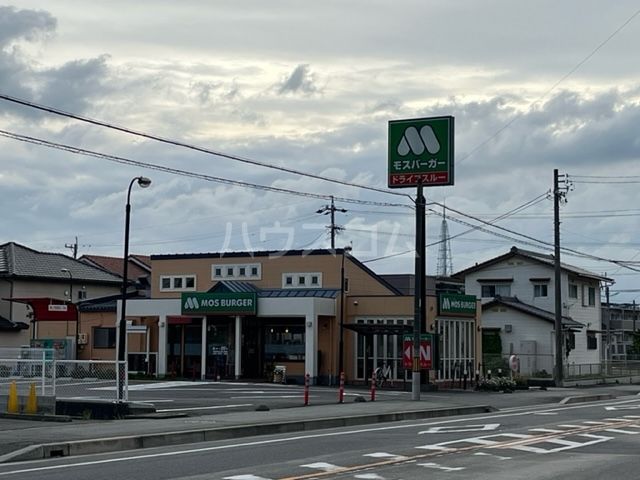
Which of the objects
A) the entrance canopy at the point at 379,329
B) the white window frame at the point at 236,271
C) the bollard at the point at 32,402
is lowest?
the bollard at the point at 32,402

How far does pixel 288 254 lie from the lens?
54500mm

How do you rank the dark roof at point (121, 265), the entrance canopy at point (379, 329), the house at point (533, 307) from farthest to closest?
1. the dark roof at point (121, 265)
2. the house at point (533, 307)
3. the entrance canopy at point (379, 329)

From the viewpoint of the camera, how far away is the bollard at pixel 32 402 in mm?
24891

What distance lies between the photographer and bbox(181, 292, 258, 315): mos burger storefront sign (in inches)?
2003

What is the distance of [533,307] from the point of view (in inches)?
2653

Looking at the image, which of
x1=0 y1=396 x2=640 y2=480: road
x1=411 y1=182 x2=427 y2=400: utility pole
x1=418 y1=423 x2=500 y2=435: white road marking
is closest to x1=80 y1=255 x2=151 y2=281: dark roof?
x1=411 y1=182 x2=427 y2=400: utility pole

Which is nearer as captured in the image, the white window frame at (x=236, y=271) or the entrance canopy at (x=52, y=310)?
the entrance canopy at (x=52, y=310)

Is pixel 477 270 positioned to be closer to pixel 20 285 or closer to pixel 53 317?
pixel 20 285

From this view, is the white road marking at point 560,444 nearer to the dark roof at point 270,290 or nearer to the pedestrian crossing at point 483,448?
the pedestrian crossing at point 483,448

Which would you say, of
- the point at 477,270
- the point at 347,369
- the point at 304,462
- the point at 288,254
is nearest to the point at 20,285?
the point at 288,254

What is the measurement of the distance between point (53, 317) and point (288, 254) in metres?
14.9

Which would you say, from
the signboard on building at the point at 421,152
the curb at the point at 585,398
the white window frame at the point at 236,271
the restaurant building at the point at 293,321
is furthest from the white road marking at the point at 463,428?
the white window frame at the point at 236,271

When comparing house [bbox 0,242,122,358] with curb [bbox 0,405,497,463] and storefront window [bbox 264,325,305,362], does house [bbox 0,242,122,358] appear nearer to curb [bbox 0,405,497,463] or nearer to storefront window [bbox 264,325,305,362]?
storefront window [bbox 264,325,305,362]

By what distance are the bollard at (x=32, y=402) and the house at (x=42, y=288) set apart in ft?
106
